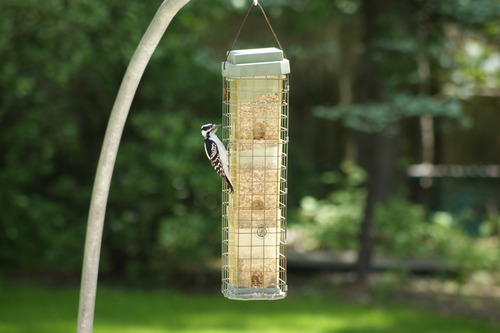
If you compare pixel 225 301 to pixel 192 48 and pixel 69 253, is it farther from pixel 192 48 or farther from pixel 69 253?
pixel 192 48

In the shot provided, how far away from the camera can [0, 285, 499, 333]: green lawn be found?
8.87m

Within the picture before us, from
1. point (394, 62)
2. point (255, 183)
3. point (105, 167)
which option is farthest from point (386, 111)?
point (105, 167)

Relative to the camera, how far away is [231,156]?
457cm

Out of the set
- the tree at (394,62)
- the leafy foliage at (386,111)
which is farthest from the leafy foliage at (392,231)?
the leafy foliage at (386,111)

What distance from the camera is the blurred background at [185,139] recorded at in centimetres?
919

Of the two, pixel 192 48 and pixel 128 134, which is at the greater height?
pixel 192 48

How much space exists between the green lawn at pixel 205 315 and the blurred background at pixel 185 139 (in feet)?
2.50

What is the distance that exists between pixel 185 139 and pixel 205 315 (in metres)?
2.25

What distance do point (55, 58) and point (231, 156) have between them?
195 inches

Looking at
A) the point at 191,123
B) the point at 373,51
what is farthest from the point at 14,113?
the point at 373,51

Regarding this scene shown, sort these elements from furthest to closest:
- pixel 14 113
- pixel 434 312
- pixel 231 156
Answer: pixel 14 113, pixel 434 312, pixel 231 156

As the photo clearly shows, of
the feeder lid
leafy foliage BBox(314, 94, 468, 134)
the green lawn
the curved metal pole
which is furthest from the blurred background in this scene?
the curved metal pole

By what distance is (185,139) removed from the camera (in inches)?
402

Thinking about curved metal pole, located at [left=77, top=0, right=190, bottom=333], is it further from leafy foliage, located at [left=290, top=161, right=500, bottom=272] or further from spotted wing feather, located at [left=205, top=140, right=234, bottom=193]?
leafy foliage, located at [left=290, top=161, right=500, bottom=272]
